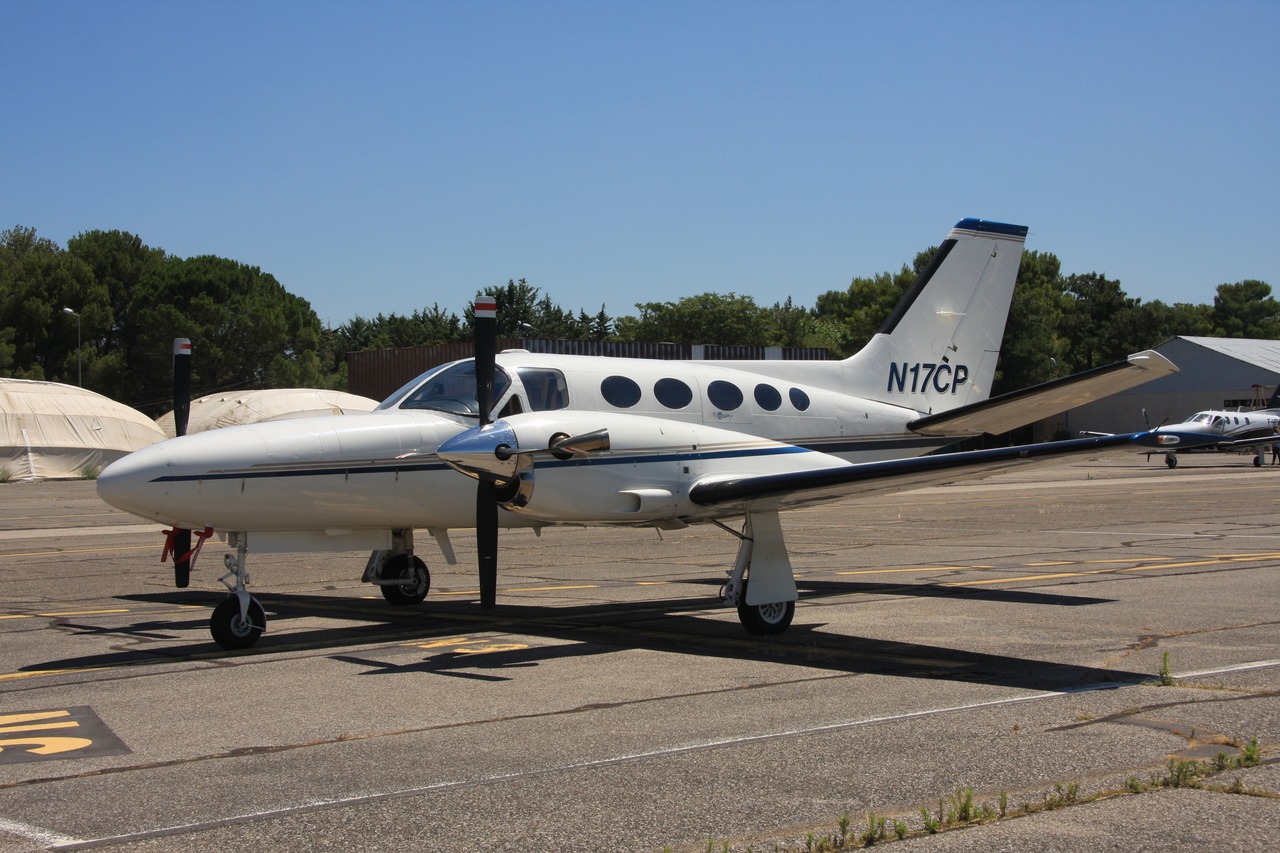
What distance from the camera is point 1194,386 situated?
3130 inches

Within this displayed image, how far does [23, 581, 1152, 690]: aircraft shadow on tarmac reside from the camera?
9.49 meters

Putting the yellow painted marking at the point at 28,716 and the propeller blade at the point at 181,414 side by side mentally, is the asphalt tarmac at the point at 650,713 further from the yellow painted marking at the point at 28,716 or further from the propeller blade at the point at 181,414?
the propeller blade at the point at 181,414

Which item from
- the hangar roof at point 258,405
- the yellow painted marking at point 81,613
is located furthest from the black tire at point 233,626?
the hangar roof at point 258,405

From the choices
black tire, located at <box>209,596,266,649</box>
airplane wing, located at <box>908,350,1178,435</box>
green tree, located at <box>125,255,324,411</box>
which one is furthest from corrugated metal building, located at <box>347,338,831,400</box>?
black tire, located at <box>209,596,266,649</box>

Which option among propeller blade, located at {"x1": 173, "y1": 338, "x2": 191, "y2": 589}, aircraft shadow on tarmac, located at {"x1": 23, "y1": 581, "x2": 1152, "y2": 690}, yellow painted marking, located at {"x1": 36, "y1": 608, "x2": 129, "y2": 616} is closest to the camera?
aircraft shadow on tarmac, located at {"x1": 23, "y1": 581, "x2": 1152, "y2": 690}

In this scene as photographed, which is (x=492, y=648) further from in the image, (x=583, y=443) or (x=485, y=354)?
(x=485, y=354)

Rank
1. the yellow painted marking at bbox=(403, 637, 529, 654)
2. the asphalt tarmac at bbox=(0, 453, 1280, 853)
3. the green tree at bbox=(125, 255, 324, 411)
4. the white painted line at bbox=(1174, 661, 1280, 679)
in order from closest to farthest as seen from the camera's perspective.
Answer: the asphalt tarmac at bbox=(0, 453, 1280, 853) < the white painted line at bbox=(1174, 661, 1280, 679) < the yellow painted marking at bbox=(403, 637, 529, 654) < the green tree at bbox=(125, 255, 324, 411)

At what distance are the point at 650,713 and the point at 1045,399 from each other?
25.0ft

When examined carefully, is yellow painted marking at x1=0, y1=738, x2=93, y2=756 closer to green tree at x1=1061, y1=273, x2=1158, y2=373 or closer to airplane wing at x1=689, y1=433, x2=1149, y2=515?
airplane wing at x1=689, y1=433, x2=1149, y2=515

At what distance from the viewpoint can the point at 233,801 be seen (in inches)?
233

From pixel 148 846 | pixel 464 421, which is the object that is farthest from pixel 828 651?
pixel 148 846

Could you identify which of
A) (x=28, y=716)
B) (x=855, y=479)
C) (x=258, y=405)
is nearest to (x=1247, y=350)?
(x=258, y=405)

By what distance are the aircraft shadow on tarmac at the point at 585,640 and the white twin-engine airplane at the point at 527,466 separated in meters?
0.53

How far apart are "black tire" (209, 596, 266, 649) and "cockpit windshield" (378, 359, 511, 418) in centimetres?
277
